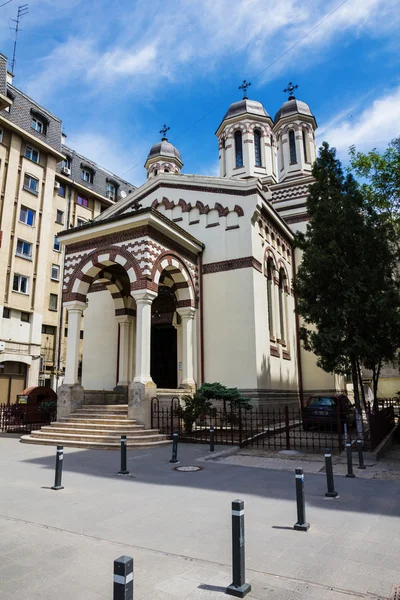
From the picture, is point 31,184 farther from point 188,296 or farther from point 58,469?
point 58,469

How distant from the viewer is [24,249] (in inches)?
1180

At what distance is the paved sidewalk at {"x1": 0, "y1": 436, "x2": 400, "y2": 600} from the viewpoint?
380 cm

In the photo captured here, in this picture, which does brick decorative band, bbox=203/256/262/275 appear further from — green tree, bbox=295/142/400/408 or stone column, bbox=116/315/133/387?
stone column, bbox=116/315/133/387

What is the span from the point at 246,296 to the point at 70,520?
12509 mm

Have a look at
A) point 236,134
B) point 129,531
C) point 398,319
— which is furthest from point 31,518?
point 236,134

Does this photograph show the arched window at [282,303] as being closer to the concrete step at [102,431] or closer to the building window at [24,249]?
the concrete step at [102,431]

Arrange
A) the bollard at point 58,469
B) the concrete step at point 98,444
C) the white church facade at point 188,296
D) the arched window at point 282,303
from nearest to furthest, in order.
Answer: the bollard at point 58,469, the concrete step at point 98,444, the white church facade at point 188,296, the arched window at point 282,303

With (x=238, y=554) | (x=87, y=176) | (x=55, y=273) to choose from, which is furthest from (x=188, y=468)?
(x=87, y=176)

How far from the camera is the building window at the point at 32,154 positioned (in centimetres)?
3110

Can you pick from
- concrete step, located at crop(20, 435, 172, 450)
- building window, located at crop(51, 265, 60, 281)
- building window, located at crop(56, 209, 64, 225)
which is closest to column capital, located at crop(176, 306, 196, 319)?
concrete step, located at crop(20, 435, 172, 450)

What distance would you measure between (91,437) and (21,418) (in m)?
6.28

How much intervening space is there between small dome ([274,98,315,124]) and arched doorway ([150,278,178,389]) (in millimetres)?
16652

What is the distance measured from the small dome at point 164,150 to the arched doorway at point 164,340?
17.7 m

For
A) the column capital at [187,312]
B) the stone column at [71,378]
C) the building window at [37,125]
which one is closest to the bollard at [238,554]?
the stone column at [71,378]
